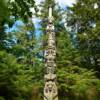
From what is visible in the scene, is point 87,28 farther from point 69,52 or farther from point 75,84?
point 75,84

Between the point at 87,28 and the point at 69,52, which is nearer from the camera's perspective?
the point at 69,52

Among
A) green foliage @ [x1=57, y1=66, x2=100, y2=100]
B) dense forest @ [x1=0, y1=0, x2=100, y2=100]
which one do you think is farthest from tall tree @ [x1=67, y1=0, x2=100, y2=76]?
green foliage @ [x1=57, y1=66, x2=100, y2=100]

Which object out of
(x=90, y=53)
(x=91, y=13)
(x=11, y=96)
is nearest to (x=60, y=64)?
(x=90, y=53)

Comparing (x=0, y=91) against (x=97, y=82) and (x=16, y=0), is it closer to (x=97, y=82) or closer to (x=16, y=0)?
(x=16, y=0)

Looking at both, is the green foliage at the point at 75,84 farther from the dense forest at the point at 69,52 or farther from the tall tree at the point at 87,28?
the tall tree at the point at 87,28

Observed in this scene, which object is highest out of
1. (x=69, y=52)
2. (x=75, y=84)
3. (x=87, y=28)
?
(x=87, y=28)

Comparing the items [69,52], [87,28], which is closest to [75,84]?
[69,52]

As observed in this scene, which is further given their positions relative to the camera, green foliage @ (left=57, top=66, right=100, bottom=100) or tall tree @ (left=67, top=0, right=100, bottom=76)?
tall tree @ (left=67, top=0, right=100, bottom=76)

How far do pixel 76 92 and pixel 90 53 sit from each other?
794cm

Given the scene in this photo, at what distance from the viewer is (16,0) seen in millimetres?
6367

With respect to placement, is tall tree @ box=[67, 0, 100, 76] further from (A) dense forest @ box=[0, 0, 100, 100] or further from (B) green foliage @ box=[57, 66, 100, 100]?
(B) green foliage @ box=[57, 66, 100, 100]

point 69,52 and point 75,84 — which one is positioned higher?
point 69,52

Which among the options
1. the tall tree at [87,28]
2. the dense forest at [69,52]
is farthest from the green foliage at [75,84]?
the tall tree at [87,28]

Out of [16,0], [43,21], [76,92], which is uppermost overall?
[43,21]
